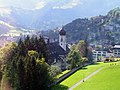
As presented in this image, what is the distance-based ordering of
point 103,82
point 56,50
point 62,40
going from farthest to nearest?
point 62,40 < point 56,50 < point 103,82

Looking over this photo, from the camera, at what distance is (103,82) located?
284ft

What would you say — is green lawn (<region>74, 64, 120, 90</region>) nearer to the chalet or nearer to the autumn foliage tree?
the autumn foliage tree

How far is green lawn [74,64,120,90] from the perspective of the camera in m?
78.9

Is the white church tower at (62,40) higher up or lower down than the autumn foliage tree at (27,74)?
higher up

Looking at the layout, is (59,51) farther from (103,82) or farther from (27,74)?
(27,74)

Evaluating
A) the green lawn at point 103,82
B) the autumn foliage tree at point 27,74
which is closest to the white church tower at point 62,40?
the green lawn at point 103,82

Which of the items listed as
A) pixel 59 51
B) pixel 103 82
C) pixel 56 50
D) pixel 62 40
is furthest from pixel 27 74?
pixel 62 40

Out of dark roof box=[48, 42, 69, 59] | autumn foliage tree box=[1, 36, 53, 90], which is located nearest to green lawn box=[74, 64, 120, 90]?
autumn foliage tree box=[1, 36, 53, 90]

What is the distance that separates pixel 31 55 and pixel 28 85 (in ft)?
28.9

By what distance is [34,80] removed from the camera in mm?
81750

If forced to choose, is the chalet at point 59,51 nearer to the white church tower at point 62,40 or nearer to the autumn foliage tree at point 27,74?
the white church tower at point 62,40

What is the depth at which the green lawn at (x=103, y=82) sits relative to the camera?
78.9 m

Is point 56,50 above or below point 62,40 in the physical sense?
below

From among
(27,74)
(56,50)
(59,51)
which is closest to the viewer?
(27,74)
